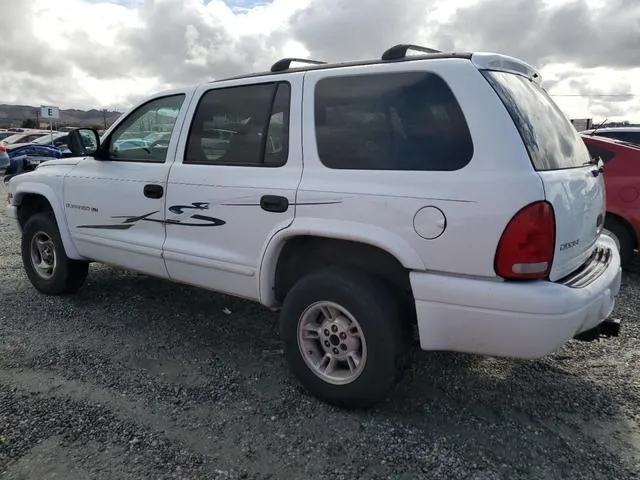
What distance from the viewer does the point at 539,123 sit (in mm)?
2895

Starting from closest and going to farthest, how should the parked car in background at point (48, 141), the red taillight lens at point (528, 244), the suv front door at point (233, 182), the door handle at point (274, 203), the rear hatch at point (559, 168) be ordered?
the red taillight lens at point (528, 244)
the rear hatch at point (559, 168)
the door handle at point (274, 203)
the suv front door at point (233, 182)
the parked car in background at point (48, 141)

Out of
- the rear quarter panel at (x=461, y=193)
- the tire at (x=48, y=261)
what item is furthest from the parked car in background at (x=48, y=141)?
the rear quarter panel at (x=461, y=193)

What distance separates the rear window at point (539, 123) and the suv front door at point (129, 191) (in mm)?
2265

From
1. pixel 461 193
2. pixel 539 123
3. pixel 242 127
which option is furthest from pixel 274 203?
pixel 539 123

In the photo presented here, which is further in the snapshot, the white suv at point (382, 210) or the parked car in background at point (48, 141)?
the parked car in background at point (48, 141)

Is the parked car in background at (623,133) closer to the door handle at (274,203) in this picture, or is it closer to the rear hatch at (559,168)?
the rear hatch at (559,168)

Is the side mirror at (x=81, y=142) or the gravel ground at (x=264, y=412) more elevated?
the side mirror at (x=81, y=142)

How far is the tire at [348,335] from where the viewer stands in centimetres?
288

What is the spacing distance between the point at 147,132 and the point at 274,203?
5.63 feet

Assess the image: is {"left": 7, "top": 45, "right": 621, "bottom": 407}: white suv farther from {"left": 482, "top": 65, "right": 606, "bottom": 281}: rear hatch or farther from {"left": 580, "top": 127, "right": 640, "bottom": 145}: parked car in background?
{"left": 580, "top": 127, "right": 640, "bottom": 145}: parked car in background

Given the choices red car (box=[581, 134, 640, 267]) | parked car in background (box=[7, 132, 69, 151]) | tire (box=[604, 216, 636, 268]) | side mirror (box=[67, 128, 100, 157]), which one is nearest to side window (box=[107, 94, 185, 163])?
side mirror (box=[67, 128, 100, 157])

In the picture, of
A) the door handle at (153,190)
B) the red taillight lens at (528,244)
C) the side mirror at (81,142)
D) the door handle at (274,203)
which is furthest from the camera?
the side mirror at (81,142)

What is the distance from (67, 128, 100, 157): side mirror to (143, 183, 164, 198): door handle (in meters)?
1.07

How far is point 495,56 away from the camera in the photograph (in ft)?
9.59
